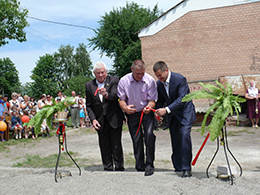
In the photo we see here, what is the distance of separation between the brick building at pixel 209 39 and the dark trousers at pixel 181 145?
10.1 metres

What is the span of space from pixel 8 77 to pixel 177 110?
216 feet

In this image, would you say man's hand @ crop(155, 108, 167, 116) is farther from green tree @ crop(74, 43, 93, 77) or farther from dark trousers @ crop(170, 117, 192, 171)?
green tree @ crop(74, 43, 93, 77)

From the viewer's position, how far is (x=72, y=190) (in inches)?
157

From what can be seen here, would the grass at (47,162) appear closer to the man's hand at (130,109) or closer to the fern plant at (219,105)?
the man's hand at (130,109)

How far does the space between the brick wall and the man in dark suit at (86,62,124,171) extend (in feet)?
38.1

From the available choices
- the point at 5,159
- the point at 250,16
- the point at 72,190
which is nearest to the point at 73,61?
the point at 250,16

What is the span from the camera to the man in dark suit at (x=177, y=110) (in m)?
4.48

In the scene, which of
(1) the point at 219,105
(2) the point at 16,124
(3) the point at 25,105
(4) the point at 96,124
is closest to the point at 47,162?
(4) the point at 96,124

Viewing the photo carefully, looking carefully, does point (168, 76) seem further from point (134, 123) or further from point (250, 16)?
point (250, 16)

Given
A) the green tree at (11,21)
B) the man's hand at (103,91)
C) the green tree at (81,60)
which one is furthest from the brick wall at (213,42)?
the green tree at (81,60)

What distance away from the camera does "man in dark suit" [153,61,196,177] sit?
448 cm

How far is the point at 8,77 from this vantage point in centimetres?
6300

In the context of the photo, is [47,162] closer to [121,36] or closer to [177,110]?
Answer: [177,110]

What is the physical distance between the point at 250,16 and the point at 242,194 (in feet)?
45.4
